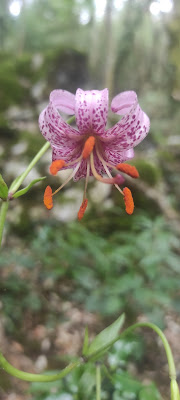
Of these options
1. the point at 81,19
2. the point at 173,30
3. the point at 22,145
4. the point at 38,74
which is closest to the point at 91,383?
the point at 22,145

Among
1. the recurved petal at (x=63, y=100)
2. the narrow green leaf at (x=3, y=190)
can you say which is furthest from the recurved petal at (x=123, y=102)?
the narrow green leaf at (x=3, y=190)

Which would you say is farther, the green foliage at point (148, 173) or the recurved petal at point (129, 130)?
the green foliage at point (148, 173)

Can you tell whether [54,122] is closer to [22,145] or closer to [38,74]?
[22,145]

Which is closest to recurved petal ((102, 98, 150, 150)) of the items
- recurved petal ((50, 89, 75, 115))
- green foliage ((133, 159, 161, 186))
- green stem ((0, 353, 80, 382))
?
recurved petal ((50, 89, 75, 115))

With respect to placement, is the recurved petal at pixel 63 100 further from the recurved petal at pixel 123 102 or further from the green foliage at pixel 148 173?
the green foliage at pixel 148 173

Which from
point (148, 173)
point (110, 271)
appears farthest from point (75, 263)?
point (148, 173)

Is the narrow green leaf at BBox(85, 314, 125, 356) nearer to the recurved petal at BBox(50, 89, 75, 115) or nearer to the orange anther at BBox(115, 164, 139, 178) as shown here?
the orange anther at BBox(115, 164, 139, 178)
